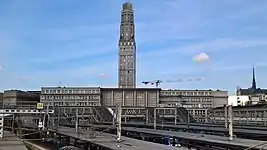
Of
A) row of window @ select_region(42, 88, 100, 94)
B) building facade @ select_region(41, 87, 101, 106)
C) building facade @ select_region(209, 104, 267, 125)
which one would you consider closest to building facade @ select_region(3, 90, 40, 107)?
building facade @ select_region(41, 87, 101, 106)

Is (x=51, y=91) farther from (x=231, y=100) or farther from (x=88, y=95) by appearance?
(x=231, y=100)

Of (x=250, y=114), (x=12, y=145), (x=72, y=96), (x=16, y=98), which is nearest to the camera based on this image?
(x=12, y=145)

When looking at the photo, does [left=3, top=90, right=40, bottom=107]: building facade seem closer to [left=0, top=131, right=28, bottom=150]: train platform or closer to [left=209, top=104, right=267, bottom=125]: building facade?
[left=209, top=104, right=267, bottom=125]: building facade

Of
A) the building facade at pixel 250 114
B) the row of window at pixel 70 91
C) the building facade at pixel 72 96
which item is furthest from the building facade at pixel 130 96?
the building facade at pixel 250 114

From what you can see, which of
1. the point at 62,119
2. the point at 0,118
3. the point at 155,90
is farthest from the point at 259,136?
the point at 155,90

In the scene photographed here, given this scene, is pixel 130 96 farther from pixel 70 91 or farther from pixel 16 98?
pixel 16 98

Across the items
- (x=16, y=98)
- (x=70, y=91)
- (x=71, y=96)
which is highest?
(x=70, y=91)

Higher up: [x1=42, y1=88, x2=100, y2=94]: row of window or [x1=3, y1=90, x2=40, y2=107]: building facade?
[x1=42, y1=88, x2=100, y2=94]: row of window

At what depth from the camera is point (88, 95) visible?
556 ft

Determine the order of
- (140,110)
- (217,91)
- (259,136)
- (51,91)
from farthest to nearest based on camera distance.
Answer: (217,91) → (51,91) → (140,110) → (259,136)

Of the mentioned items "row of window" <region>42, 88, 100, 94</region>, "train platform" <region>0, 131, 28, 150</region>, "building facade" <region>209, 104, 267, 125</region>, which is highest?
"row of window" <region>42, 88, 100, 94</region>

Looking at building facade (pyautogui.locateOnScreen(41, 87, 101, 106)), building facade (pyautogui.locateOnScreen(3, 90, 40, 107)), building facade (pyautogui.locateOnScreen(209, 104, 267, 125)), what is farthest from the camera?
building facade (pyautogui.locateOnScreen(41, 87, 101, 106))

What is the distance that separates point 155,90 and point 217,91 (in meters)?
30.5

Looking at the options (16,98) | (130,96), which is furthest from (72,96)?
(130,96)
